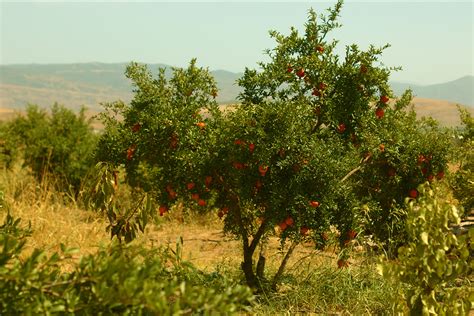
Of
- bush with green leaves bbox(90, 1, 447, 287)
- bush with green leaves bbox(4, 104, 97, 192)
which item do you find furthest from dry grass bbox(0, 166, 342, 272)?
bush with green leaves bbox(90, 1, 447, 287)

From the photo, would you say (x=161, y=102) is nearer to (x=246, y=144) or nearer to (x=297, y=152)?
(x=246, y=144)

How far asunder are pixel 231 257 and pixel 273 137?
3.66m

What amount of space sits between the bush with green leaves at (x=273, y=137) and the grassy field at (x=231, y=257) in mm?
514

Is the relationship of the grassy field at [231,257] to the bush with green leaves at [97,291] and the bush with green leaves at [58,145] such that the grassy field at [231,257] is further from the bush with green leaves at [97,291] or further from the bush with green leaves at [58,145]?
the bush with green leaves at [58,145]

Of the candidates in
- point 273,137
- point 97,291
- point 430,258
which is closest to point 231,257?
point 273,137

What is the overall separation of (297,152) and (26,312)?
3704 mm

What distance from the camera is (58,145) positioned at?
12.7 metres

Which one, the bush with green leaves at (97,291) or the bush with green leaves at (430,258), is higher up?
the bush with green leaves at (97,291)

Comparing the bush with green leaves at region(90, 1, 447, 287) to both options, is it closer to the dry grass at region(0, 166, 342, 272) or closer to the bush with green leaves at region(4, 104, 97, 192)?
the dry grass at region(0, 166, 342, 272)

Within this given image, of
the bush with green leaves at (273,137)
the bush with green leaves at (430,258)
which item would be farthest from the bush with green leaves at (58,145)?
the bush with green leaves at (430,258)

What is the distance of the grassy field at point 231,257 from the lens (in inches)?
248

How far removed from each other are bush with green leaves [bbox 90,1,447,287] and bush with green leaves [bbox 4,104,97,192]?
5.92m

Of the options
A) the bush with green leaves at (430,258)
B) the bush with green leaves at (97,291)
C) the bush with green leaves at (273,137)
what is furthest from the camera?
the bush with green leaves at (273,137)

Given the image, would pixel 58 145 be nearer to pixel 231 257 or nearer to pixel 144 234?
pixel 144 234
